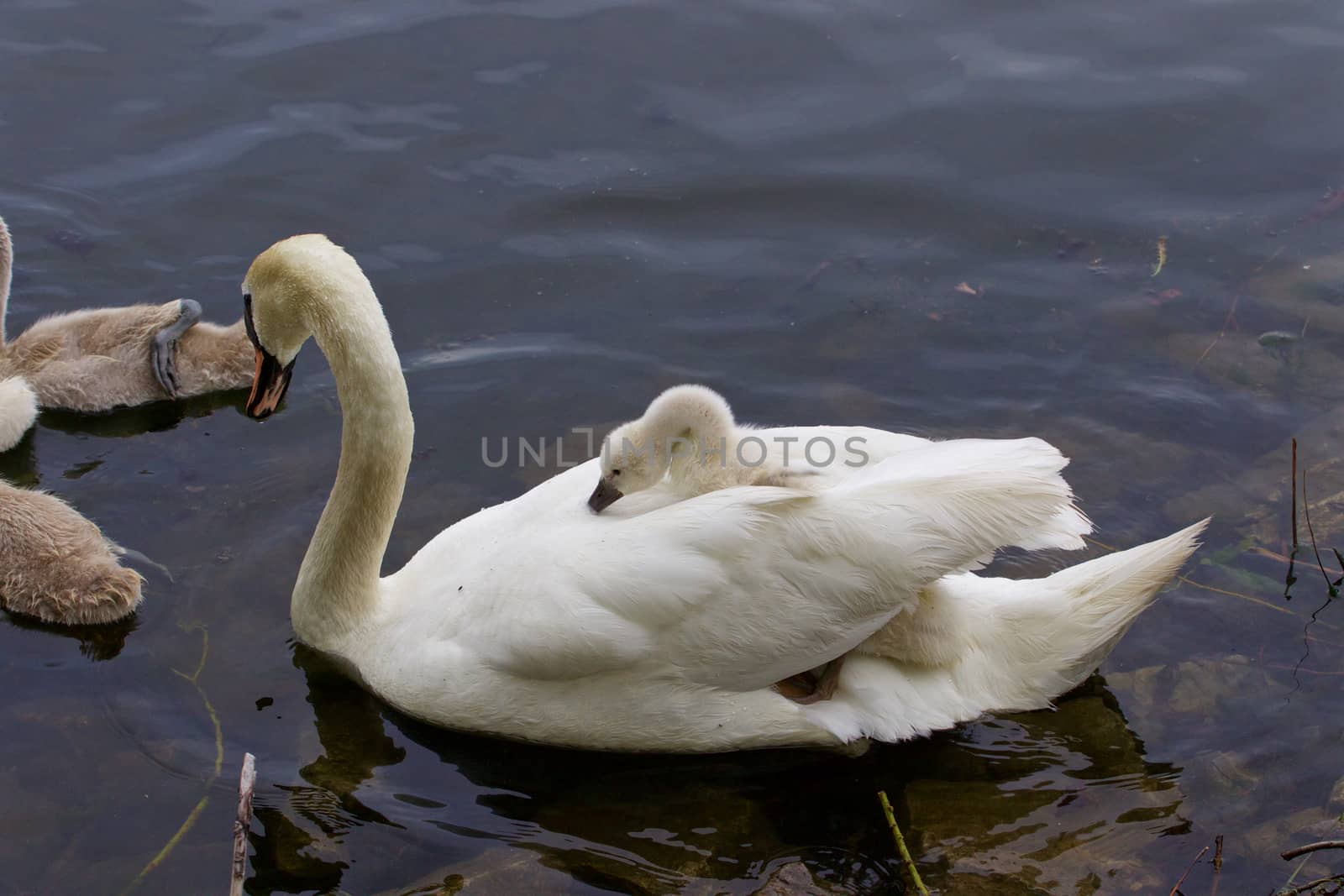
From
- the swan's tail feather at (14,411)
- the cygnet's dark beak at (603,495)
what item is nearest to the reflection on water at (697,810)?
the cygnet's dark beak at (603,495)

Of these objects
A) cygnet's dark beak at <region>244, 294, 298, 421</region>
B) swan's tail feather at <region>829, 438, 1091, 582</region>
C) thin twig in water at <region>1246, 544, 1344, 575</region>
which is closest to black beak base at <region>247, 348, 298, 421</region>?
cygnet's dark beak at <region>244, 294, 298, 421</region>

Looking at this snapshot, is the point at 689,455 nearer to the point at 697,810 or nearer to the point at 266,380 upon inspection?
the point at 697,810

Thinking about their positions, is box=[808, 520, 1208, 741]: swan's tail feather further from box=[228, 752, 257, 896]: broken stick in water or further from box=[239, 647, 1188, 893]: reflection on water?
box=[228, 752, 257, 896]: broken stick in water

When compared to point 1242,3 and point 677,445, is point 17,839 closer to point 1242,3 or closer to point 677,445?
point 677,445

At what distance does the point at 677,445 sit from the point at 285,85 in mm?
5478

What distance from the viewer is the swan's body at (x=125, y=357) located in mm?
7250

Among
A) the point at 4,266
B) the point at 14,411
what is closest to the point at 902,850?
the point at 14,411

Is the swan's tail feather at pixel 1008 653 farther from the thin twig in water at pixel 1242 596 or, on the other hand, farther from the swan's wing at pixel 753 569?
the thin twig in water at pixel 1242 596

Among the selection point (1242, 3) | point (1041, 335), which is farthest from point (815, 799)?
point (1242, 3)

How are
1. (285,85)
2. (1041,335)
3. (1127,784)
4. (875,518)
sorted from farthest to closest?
(285,85)
(1041,335)
(1127,784)
(875,518)

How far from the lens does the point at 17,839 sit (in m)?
4.93

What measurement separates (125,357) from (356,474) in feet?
8.27

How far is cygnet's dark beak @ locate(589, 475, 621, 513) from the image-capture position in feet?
16.7

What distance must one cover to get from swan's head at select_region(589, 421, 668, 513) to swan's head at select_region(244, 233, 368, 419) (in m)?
1.03
